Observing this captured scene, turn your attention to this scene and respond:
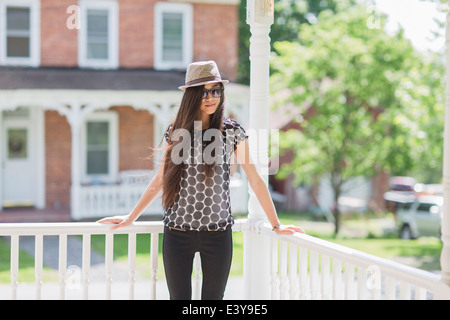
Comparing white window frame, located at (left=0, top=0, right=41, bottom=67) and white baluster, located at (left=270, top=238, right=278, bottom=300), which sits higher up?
white window frame, located at (left=0, top=0, right=41, bottom=67)

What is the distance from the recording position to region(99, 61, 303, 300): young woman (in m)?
2.72

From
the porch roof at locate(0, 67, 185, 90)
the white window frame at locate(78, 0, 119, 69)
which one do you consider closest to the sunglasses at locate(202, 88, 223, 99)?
the porch roof at locate(0, 67, 185, 90)

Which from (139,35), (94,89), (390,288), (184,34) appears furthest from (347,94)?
(390,288)

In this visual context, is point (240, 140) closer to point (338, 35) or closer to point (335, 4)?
point (338, 35)

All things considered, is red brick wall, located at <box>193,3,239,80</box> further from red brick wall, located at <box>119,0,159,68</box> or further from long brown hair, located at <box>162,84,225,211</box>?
long brown hair, located at <box>162,84,225,211</box>

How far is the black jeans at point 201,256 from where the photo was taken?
9.04ft

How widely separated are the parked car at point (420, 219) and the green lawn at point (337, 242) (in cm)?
21

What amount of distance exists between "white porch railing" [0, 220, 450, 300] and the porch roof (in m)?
7.89

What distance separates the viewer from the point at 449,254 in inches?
89.1

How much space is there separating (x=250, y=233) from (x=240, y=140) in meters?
0.84

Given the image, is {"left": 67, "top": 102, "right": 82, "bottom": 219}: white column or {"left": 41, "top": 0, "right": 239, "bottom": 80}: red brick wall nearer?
{"left": 67, "top": 102, "right": 82, "bottom": 219}: white column

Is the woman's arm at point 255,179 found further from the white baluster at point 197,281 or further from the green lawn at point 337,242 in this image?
the green lawn at point 337,242

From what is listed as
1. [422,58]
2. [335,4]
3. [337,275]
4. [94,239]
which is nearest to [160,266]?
[94,239]

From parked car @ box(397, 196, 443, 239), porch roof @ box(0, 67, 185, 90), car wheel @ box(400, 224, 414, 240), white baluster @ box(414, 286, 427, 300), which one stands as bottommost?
car wheel @ box(400, 224, 414, 240)
